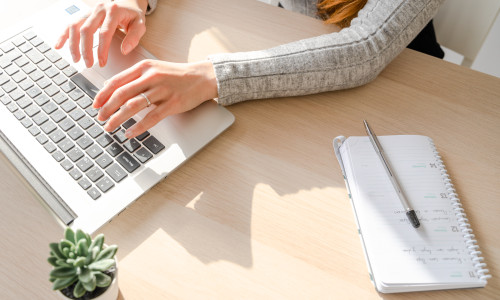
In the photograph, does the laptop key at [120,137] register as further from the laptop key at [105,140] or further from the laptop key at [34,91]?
the laptop key at [34,91]

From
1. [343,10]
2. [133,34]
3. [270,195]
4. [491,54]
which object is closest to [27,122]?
[133,34]

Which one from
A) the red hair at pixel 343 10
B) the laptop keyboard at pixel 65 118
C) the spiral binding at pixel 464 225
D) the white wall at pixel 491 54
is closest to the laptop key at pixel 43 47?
the laptop keyboard at pixel 65 118

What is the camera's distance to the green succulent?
17.0 inches

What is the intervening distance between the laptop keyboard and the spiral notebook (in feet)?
0.99

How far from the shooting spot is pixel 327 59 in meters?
0.75

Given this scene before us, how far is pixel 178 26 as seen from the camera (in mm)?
836

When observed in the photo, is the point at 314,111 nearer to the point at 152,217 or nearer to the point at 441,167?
the point at 441,167

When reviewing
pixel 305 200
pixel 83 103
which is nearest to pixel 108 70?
pixel 83 103

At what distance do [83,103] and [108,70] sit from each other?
9cm

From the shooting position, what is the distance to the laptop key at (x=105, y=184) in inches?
23.3

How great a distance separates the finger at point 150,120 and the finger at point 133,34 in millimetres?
146

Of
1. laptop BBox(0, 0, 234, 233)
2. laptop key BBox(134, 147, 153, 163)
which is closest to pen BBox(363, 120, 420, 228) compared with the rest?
laptop BBox(0, 0, 234, 233)

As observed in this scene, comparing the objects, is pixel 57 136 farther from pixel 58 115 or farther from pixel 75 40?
pixel 75 40

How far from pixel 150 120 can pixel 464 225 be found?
47 centimetres
